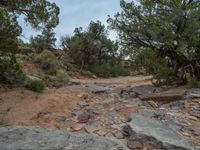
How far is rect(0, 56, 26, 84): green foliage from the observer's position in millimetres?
12961

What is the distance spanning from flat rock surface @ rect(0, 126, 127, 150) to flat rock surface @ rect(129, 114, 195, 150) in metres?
0.64

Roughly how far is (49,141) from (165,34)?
28.3ft

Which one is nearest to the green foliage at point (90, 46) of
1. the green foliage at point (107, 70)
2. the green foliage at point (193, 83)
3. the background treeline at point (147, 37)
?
the green foliage at point (107, 70)

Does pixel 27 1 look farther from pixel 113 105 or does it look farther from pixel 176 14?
pixel 176 14

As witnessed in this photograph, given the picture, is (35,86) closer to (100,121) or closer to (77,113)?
(77,113)

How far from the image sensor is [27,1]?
12.2 m

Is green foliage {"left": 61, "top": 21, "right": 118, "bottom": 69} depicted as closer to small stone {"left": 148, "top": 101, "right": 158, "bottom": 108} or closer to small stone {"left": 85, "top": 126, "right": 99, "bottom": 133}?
small stone {"left": 148, "top": 101, "right": 158, "bottom": 108}

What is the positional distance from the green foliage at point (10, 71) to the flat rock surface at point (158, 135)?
559 cm

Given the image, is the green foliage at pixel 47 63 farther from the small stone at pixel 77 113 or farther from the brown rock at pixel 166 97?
the small stone at pixel 77 113

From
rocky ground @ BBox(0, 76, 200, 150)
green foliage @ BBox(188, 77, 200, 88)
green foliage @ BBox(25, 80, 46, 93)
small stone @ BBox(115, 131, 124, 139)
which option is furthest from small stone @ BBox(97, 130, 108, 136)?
green foliage @ BBox(188, 77, 200, 88)

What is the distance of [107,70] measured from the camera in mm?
32125

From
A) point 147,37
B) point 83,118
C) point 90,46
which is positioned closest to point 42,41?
point 90,46

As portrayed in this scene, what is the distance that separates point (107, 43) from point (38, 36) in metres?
5.73

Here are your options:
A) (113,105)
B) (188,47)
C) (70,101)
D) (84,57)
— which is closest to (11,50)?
(70,101)
